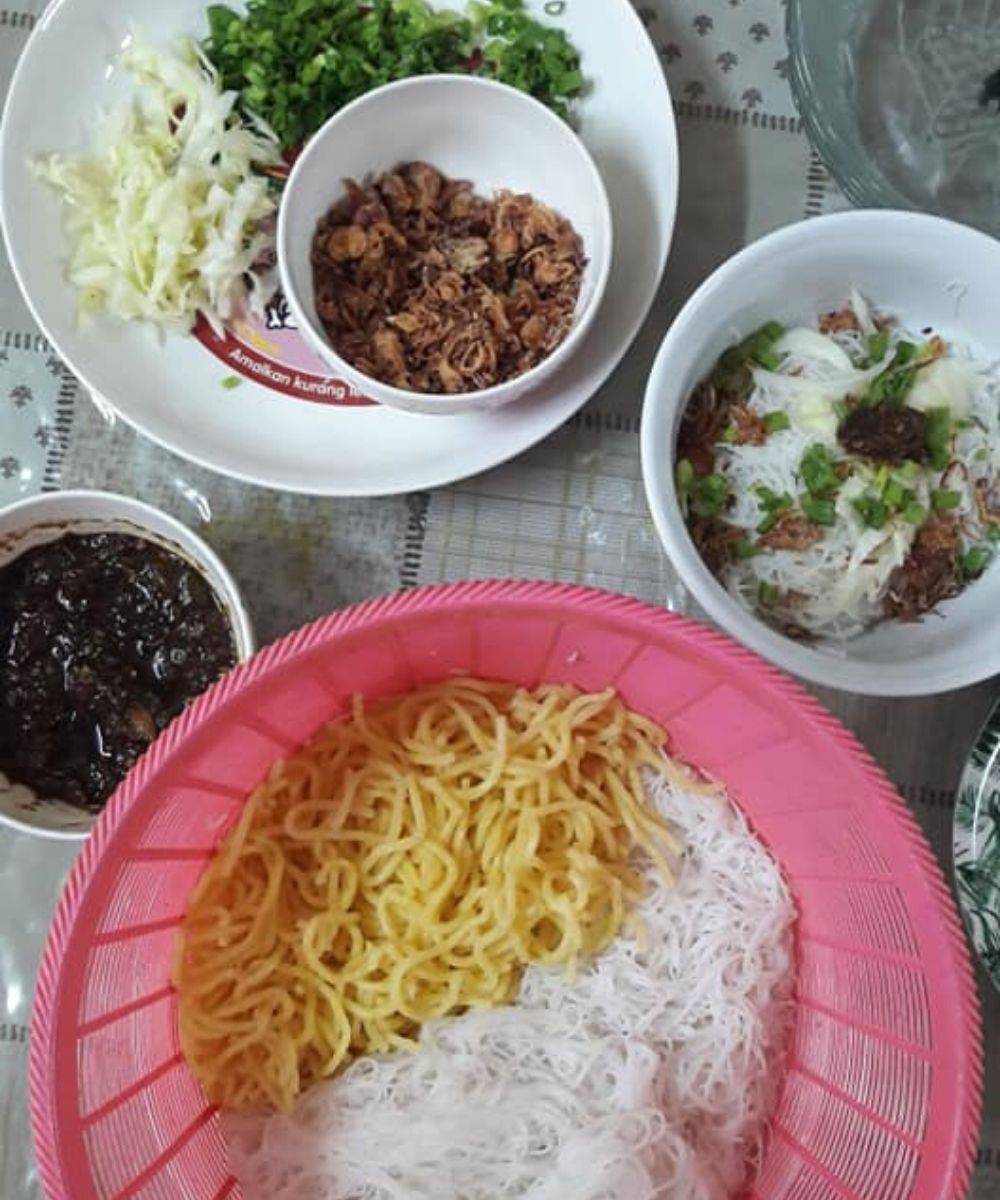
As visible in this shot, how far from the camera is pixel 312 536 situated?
4.37 ft

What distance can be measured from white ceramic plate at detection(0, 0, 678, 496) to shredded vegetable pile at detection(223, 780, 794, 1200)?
39 centimetres

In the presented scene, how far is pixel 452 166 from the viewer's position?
134 cm

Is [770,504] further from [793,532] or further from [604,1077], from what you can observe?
[604,1077]

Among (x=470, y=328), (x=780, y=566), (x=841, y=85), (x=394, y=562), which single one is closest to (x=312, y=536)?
(x=394, y=562)

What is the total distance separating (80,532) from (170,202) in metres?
0.32

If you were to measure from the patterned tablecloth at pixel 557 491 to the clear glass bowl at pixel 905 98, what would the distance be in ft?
0.20

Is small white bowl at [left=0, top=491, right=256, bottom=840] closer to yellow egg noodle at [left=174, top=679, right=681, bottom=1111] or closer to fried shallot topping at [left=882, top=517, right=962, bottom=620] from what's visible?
yellow egg noodle at [left=174, top=679, right=681, bottom=1111]

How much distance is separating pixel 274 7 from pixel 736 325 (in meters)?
0.54

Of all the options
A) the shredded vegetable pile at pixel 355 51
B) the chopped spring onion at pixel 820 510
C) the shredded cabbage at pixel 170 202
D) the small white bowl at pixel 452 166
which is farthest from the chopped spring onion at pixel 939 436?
the shredded cabbage at pixel 170 202

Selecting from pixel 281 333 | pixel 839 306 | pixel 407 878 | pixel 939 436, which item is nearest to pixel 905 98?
pixel 839 306

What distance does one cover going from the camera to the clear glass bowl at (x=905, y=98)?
1318 mm

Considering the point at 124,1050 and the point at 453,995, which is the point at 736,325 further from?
the point at 124,1050

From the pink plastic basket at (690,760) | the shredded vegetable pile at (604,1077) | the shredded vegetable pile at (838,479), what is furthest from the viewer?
the shredded vegetable pile at (838,479)

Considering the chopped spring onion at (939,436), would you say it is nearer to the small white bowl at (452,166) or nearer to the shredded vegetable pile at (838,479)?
the shredded vegetable pile at (838,479)
